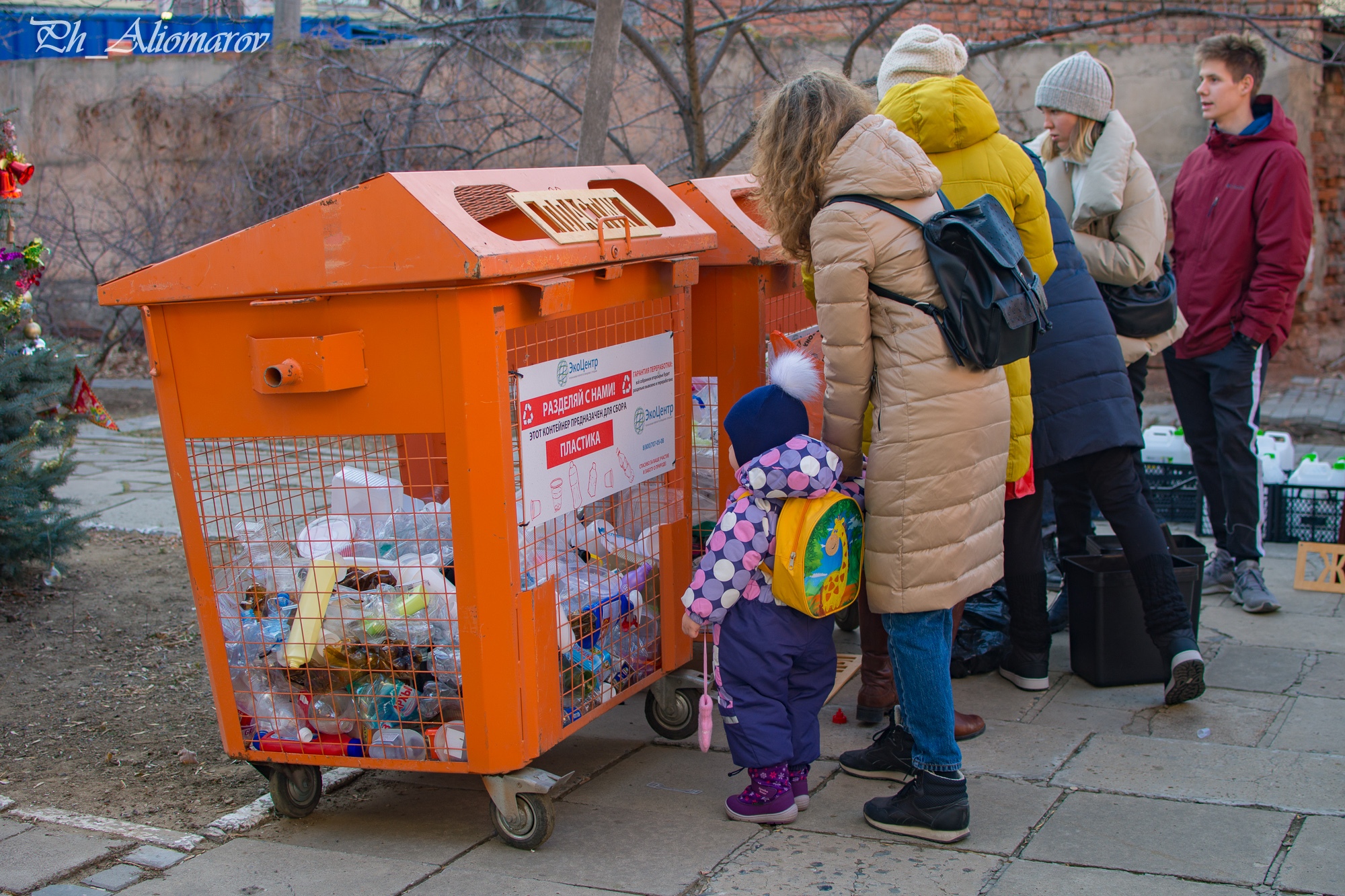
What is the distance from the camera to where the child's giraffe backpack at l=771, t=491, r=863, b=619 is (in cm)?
275

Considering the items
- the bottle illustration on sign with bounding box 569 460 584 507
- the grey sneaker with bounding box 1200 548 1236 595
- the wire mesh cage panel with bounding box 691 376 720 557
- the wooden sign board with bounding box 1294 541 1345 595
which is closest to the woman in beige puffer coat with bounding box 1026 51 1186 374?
the grey sneaker with bounding box 1200 548 1236 595

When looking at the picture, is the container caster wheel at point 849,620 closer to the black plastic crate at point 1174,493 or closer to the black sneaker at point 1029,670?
the black sneaker at point 1029,670

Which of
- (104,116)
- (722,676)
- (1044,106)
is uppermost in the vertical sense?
(104,116)

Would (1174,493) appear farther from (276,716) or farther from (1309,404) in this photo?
(276,716)

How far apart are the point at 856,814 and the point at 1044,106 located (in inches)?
103

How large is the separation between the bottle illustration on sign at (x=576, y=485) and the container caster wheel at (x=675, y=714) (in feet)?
2.76

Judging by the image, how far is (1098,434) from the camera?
3.59 metres

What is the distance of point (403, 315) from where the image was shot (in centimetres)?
264

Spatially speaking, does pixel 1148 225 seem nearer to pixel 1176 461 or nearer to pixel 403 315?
pixel 1176 461

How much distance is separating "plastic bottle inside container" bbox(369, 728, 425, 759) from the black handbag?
291 centimetres

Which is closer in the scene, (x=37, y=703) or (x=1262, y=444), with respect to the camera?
(x=37, y=703)

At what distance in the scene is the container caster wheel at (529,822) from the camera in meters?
2.81

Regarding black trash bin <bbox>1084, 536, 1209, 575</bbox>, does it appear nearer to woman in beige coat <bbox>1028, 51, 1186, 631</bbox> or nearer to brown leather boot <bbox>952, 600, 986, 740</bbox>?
woman in beige coat <bbox>1028, 51, 1186, 631</bbox>

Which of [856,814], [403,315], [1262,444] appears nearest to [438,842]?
[856,814]
